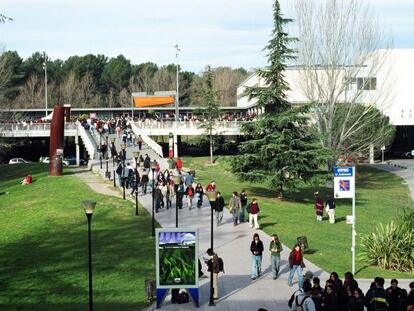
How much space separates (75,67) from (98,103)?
30.8 feet

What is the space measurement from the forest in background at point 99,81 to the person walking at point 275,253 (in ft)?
262

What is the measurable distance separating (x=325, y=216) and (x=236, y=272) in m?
11.4

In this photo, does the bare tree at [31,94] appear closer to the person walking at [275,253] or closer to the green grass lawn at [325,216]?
the green grass lawn at [325,216]

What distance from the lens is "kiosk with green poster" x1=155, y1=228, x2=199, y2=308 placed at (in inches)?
607

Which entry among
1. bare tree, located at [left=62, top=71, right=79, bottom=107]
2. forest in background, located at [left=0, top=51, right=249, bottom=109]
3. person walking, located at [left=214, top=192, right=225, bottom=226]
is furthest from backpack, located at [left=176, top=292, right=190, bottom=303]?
bare tree, located at [left=62, top=71, right=79, bottom=107]

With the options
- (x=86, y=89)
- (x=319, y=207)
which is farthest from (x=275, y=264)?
(x=86, y=89)

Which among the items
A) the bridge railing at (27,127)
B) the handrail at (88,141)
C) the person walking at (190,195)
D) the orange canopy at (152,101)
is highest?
the orange canopy at (152,101)

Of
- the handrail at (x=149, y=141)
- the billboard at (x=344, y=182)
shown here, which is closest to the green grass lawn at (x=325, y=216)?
the billboard at (x=344, y=182)

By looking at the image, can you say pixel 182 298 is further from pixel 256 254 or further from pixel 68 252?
pixel 68 252

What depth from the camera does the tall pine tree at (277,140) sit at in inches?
1269

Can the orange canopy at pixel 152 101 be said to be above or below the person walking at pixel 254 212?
above

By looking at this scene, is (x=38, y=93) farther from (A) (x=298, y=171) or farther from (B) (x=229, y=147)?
(A) (x=298, y=171)

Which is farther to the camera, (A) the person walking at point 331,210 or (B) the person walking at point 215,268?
(A) the person walking at point 331,210

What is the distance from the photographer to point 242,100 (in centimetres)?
8962
